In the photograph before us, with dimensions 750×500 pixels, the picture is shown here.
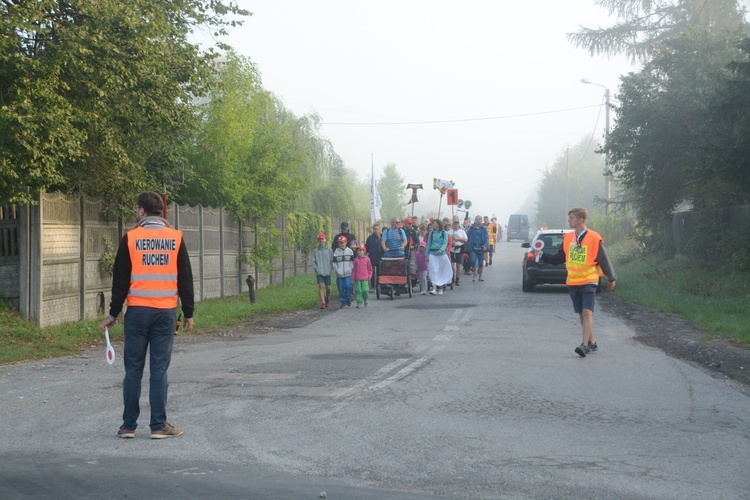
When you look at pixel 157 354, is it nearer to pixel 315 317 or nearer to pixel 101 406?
pixel 101 406

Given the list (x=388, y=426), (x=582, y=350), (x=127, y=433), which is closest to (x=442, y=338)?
(x=582, y=350)

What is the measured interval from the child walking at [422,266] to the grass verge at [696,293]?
489 centimetres

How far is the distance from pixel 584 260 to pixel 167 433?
655 cm

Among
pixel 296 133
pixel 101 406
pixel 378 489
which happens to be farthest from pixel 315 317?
pixel 296 133

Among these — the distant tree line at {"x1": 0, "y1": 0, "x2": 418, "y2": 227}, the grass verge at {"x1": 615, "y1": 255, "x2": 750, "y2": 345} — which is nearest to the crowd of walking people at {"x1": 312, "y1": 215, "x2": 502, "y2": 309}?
the distant tree line at {"x1": 0, "y1": 0, "x2": 418, "y2": 227}

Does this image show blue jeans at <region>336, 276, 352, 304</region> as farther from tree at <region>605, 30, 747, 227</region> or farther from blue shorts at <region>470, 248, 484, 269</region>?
tree at <region>605, 30, 747, 227</region>

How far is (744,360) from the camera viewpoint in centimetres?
1105

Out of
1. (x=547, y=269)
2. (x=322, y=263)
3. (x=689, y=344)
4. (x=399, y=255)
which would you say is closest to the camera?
(x=689, y=344)

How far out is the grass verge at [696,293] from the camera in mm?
14750

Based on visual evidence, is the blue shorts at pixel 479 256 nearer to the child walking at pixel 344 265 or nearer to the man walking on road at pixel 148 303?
the child walking at pixel 344 265

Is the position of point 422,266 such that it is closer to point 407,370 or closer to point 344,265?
point 344,265

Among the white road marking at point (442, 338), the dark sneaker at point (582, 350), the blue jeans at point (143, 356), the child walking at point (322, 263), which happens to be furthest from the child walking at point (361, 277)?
the blue jeans at point (143, 356)

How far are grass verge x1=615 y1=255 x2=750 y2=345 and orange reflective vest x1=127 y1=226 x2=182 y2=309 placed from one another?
9.05 meters

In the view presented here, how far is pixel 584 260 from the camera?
11.5 m
